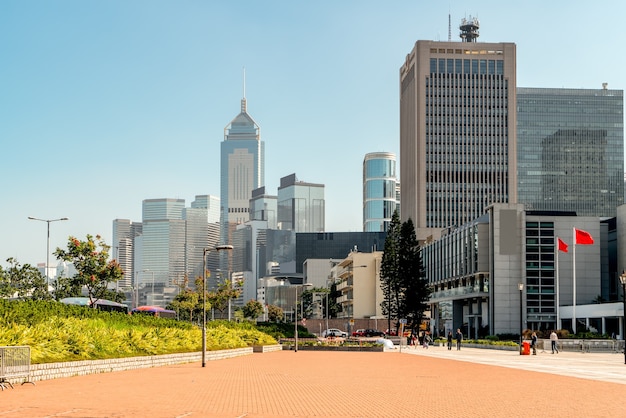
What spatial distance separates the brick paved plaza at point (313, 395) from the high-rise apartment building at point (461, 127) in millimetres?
160585

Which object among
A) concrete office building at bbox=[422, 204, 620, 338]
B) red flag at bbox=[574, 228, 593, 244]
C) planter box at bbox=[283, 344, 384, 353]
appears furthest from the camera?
concrete office building at bbox=[422, 204, 620, 338]

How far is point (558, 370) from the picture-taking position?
32.9 meters

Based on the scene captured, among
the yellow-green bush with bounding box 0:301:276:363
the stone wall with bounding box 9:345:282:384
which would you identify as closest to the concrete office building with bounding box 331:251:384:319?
the yellow-green bush with bounding box 0:301:276:363

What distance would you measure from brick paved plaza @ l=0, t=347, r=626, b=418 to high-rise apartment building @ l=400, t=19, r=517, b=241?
16058 cm

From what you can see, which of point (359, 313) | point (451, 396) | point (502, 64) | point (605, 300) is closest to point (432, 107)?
point (502, 64)

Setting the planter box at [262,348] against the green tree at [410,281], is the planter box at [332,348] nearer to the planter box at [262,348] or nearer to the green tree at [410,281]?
the planter box at [262,348]

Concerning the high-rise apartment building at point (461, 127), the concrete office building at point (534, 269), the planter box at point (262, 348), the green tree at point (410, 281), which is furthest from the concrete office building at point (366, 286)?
the planter box at point (262, 348)

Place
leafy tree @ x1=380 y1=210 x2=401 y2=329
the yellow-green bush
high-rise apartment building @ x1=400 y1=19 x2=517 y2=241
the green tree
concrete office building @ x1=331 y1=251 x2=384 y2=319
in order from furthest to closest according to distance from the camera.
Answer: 1. high-rise apartment building @ x1=400 y1=19 x2=517 y2=241
2. concrete office building @ x1=331 y1=251 x2=384 y2=319
3. leafy tree @ x1=380 y1=210 x2=401 y2=329
4. the green tree
5. the yellow-green bush

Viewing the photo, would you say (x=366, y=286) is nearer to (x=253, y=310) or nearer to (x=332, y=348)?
(x=253, y=310)

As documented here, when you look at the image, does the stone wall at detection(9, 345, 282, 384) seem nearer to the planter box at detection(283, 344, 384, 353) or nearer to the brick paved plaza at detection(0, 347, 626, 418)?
the brick paved plaza at detection(0, 347, 626, 418)

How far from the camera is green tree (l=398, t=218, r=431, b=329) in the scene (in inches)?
3971

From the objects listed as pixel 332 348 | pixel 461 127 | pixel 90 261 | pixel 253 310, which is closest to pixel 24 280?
pixel 90 261

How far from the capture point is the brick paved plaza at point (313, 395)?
16609 millimetres

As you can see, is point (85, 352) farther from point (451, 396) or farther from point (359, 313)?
point (359, 313)
